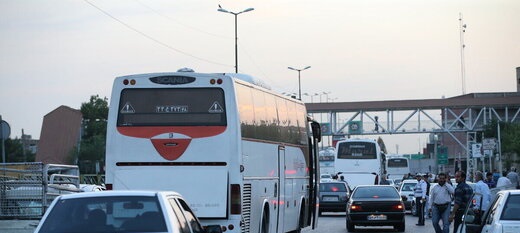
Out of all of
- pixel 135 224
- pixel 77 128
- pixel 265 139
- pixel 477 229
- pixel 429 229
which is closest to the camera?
pixel 135 224

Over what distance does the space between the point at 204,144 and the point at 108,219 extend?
7.58 meters

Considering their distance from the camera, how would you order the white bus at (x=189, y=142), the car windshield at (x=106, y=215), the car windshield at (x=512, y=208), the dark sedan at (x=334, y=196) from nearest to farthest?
the car windshield at (x=106, y=215), the car windshield at (x=512, y=208), the white bus at (x=189, y=142), the dark sedan at (x=334, y=196)

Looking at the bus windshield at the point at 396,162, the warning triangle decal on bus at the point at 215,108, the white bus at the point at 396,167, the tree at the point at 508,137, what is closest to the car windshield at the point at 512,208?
the warning triangle decal on bus at the point at 215,108

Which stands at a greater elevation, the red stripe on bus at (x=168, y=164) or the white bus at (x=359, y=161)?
the white bus at (x=359, y=161)

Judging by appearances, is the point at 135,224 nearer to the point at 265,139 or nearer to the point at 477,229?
the point at 477,229

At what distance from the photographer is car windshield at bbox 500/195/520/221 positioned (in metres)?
14.0

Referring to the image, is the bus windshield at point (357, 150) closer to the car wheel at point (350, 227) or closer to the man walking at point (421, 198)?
the man walking at point (421, 198)

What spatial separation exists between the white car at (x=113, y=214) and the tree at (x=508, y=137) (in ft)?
213

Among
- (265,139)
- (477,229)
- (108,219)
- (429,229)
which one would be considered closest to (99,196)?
(108,219)

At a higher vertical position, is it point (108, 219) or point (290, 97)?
point (290, 97)

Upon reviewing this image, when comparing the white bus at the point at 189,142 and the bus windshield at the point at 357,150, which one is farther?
the bus windshield at the point at 357,150

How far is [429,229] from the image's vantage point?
33.1 m

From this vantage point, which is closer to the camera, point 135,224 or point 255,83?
point 135,224

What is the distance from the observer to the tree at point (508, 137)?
77.8 m
